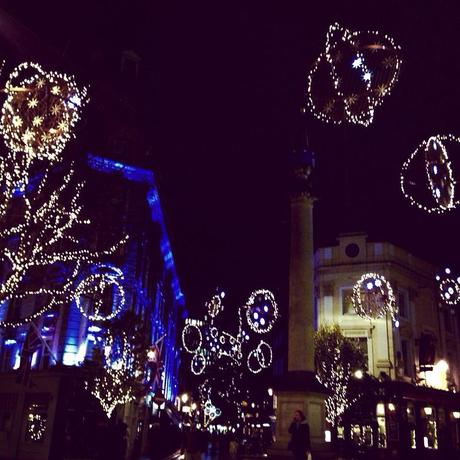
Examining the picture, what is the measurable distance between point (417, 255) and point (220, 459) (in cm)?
2891

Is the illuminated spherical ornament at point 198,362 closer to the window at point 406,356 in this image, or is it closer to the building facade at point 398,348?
the building facade at point 398,348

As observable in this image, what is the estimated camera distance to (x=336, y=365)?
3884 centimetres

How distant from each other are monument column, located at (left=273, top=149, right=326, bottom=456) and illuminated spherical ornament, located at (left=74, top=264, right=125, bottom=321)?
10949mm

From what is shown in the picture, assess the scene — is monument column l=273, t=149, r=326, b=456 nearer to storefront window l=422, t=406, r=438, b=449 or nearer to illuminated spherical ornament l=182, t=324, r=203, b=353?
storefront window l=422, t=406, r=438, b=449

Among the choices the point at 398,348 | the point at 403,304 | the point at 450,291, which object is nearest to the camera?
the point at 450,291

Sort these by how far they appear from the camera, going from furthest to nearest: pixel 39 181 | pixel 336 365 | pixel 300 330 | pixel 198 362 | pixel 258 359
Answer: pixel 198 362
pixel 258 359
pixel 336 365
pixel 300 330
pixel 39 181

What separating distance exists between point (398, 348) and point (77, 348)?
25.6m

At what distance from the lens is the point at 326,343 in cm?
4016

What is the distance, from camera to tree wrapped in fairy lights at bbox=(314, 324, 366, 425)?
37406 mm

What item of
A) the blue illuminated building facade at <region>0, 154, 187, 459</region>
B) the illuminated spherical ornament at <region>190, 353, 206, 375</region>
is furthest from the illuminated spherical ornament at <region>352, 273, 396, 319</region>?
the illuminated spherical ornament at <region>190, 353, 206, 375</region>

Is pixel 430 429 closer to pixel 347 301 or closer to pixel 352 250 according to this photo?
pixel 347 301

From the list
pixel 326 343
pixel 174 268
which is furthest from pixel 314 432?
pixel 174 268

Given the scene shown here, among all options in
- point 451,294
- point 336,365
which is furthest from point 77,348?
point 451,294

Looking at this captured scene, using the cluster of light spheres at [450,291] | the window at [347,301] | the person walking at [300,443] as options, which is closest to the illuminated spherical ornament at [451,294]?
the cluster of light spheres at [450,291]
